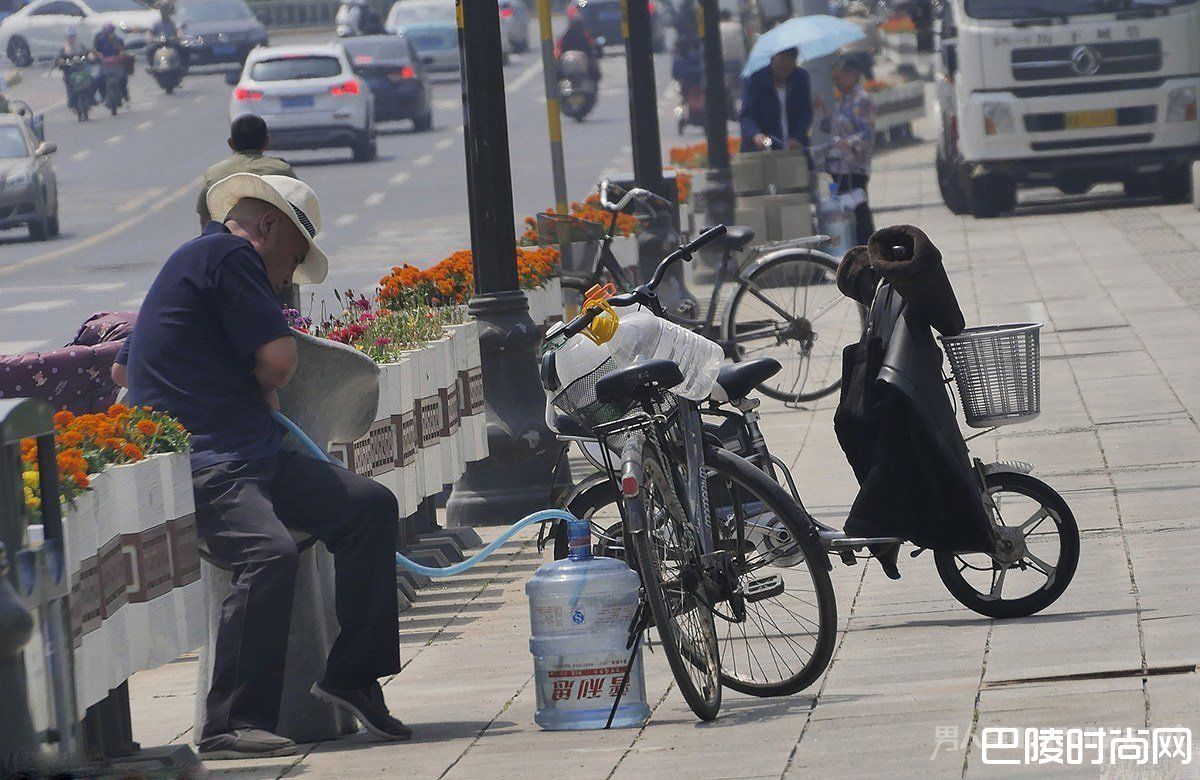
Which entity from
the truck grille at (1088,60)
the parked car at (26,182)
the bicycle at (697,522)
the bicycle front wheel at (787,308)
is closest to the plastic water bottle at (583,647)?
the bicycle at (697,522)

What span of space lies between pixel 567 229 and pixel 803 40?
24.0 feet

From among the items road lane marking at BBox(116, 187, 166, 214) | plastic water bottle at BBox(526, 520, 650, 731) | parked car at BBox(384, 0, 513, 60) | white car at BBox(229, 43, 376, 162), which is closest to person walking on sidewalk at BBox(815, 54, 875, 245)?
plastic water bottle at BBox(526, 520, 650, 731)

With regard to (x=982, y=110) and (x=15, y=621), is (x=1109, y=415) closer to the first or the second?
(x=15, y=621)

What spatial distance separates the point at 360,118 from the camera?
Result: 38625 millimetres

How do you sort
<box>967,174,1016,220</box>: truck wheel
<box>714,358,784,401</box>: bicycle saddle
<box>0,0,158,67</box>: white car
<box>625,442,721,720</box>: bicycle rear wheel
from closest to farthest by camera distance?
<box>625,442,721,720</box>: bicycle rear wheel
<box>714,358,784,401</box>: bicycle saddle
<box>967,174,1016,220</box>: truck wheel
<box>0,0,158,67</box>: white car

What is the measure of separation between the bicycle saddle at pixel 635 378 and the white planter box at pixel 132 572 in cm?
118

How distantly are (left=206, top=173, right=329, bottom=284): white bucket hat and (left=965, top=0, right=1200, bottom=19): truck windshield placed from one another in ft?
58.2

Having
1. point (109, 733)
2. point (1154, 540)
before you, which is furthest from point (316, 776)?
point (1154, 540)

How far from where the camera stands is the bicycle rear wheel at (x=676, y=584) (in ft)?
20.6

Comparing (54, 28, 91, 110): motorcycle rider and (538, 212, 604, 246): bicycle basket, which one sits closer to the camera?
(538, 212, 604, 246): bicycle basket

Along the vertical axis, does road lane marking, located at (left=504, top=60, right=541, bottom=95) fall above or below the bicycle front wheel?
below

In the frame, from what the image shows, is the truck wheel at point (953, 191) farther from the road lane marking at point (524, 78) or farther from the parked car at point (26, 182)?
the road lane marking at point (524, 78)

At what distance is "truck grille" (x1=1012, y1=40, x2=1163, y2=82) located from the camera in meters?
23.9

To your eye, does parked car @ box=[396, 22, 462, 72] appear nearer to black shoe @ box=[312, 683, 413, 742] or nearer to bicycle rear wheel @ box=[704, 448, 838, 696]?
bicycle rear wheel @ box=[704, 448, 838, 696]
